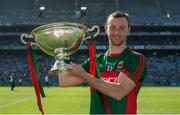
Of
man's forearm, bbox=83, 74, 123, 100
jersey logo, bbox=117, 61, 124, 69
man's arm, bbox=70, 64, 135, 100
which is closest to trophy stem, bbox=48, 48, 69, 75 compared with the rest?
man's arm, bbox=70, 64, 135, 100

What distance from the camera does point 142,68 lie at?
5199 mm

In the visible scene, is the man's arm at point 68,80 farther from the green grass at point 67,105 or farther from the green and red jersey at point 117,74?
the green grass at point 67,105

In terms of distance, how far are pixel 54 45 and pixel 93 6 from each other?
72.9m

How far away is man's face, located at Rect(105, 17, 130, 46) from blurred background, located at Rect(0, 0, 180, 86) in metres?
63.3

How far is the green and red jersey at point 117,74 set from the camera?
16.7 feet

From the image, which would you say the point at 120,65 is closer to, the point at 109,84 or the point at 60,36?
the point at 109,84

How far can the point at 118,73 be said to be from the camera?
16.8 feet

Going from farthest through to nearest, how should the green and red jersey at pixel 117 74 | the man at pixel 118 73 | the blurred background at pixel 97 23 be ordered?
the blurred background at pixel 97 23, the green and red jersey at pixel 117 74, the man at pixel 118 73

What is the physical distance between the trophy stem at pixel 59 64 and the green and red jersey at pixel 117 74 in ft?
1.61

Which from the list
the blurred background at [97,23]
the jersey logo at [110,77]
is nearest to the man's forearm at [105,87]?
the jersey logo at [110,77]

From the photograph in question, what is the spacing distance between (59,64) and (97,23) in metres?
68.2

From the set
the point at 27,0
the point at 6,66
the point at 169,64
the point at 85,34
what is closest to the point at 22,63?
the point at 6,66

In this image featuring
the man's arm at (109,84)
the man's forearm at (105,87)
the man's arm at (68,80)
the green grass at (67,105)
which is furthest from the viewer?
the green grass at (67,105)

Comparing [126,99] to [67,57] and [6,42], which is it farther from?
[6,42]
